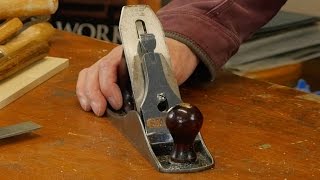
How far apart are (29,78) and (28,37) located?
0.10 m

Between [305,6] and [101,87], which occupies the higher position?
[101,87]

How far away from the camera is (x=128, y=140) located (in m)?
0.87

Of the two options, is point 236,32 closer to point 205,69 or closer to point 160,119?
point 205,69

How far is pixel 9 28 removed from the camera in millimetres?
1113

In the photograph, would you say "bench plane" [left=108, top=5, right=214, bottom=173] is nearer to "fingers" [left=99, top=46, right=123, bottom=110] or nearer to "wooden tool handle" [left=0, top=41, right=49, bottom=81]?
"fingers" [left=99, top=46, right=123, bottom=110]

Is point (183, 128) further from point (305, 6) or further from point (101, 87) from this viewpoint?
point (305, 6)

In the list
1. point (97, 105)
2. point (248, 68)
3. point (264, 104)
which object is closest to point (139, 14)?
point (97, 105)

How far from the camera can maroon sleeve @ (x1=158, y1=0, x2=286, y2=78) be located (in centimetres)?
106

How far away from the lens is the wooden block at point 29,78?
39.7 inches

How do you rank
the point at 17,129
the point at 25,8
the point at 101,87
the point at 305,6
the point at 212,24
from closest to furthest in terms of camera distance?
the point at 17,129 → the point at 101,87 → the point at 212,24 → the point at 25,8 → the point at 305,6

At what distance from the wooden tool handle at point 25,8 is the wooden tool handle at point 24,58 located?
0.07 meters

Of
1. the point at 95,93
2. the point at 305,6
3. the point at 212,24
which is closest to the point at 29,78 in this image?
the point at 95,93

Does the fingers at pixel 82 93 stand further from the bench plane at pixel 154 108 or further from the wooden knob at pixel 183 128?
the wooden knob at pixel 183 128

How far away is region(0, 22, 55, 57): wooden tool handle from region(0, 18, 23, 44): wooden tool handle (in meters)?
0.01
